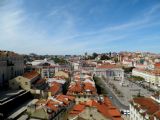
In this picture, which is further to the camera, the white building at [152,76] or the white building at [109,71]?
the white building at [109,71]

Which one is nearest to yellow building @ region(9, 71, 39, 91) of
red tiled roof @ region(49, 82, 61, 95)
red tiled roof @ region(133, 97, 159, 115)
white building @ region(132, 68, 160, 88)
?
red tiled roof @ region(49, 82, 61, 95)

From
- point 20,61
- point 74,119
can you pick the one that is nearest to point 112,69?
point 20,61

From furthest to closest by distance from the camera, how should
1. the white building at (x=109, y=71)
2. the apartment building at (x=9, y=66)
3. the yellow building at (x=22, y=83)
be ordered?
the white building at (x=109, y=71) < the apartment building at (x=9, y=66) < the yellow building at (x=22, y=83)

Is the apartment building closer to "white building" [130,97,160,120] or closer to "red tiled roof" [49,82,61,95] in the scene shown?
"red tiled roof" [49,82,61,95]

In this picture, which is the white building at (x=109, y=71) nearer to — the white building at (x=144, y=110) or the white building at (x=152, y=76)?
the white building at (x=152, y=76)

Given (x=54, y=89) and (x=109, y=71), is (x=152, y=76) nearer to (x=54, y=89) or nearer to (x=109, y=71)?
(x=109, y=71)

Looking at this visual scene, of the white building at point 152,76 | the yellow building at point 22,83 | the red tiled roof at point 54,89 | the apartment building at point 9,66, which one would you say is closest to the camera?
the red tiled roof at point 54,89

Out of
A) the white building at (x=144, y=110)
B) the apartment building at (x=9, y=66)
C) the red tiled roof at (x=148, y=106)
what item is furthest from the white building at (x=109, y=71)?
the red tiled roof at (x=148, y=106)

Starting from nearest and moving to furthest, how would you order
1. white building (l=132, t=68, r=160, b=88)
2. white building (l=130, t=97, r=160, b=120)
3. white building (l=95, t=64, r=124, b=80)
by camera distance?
white building (l=130, t=97, r=160, b=120)
white building (l=132, t=68, r=160, b=88)
white building (l=95, t=64, r=124, b=80)

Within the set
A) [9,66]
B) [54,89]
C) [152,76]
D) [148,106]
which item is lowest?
[152,76]

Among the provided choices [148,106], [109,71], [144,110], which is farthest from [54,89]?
[109,71]

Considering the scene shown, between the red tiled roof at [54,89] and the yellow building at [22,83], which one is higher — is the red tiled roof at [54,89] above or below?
below

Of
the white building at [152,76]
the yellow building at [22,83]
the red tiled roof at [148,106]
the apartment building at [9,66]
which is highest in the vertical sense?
the apartment building at [9,66]
